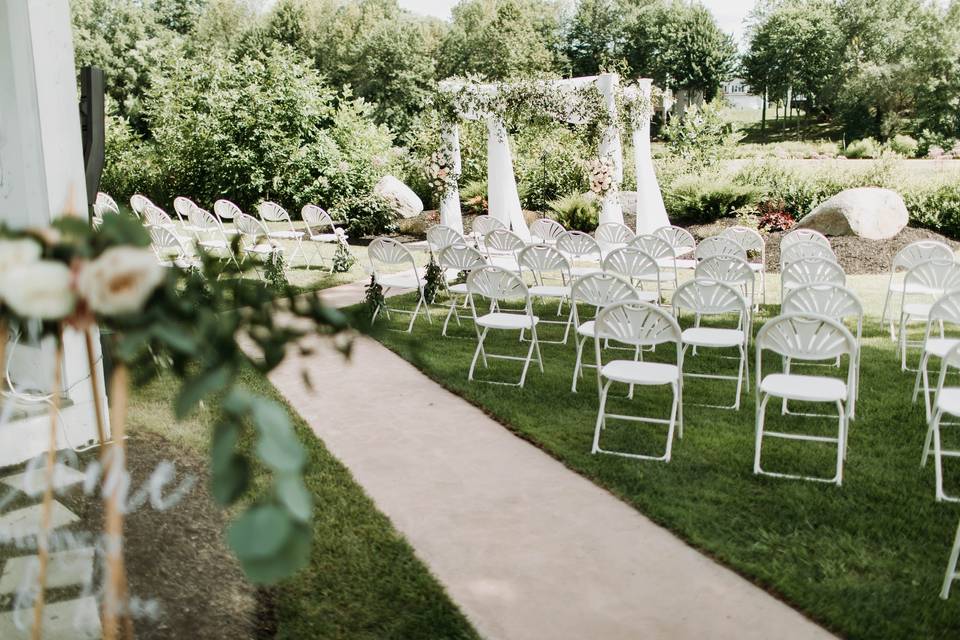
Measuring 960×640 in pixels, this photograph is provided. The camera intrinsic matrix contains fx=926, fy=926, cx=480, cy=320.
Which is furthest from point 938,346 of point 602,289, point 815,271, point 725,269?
point 602,289

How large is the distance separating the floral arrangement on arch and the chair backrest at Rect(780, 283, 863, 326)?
7.22 m

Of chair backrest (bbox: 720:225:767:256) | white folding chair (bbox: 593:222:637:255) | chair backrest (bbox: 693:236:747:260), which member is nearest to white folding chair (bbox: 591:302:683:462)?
chair backrest (bbox: 693:236:747:260)

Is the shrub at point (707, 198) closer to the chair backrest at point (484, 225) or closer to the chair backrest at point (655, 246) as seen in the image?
the chair backrest at point (484, 225)

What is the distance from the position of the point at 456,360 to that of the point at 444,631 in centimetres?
424

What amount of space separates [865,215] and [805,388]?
9.15 meters

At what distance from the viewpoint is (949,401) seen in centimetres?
451

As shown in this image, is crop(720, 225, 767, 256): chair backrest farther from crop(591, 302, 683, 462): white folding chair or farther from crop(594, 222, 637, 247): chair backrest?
crop(591, 302, 683, 462): white folding chair

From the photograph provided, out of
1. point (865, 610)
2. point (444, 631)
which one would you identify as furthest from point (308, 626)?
point (865, 610)

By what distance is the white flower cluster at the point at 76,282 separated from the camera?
95 cm

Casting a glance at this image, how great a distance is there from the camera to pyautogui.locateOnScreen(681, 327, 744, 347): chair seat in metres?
6.27

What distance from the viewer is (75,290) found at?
3.21 ft

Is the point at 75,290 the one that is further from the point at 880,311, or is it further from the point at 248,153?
the point at 248,153

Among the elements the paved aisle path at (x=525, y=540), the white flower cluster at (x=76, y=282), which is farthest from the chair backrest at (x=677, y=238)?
the white flower cluster at (x=76, y=282)

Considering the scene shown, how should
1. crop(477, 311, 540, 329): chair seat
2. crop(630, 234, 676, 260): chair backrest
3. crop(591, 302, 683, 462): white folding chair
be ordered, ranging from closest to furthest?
crop(591, 302, 683, 462): white folding chair < crop(477, 311, 540, 329): chair seat < crop(630, 234, 676, 260): chair backrest
